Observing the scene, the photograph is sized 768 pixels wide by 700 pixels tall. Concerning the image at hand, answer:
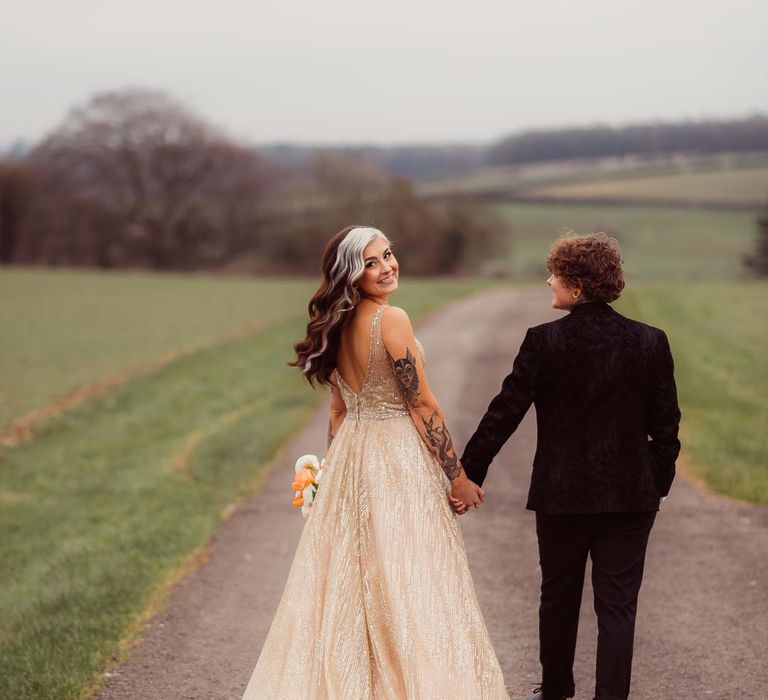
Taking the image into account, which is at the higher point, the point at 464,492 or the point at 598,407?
the point at 598,407

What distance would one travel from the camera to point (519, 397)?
4168 mm

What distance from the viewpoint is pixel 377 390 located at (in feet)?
14.2

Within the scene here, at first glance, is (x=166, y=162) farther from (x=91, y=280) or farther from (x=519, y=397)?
(x=519, y=397)

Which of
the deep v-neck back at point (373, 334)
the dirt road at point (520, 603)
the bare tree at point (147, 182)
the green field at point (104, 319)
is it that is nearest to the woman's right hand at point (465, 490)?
the deep v-neck back at point (373, 334)

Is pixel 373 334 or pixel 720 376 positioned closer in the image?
pixel 373 334

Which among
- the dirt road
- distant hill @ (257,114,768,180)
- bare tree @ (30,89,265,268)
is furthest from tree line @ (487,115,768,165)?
the dirt road

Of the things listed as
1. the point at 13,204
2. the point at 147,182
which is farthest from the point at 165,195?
the point at 13,204

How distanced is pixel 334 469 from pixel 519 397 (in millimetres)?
887

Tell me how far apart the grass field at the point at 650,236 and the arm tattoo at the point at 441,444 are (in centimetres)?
A: 3942

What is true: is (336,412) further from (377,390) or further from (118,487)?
(118,487)

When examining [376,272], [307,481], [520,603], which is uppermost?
[376,272]

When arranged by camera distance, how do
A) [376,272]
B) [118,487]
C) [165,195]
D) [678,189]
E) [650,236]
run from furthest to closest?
[165,195] < [678,189] < [650,236] < [118,487] < [376,272]

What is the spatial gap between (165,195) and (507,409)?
6833 centimetres

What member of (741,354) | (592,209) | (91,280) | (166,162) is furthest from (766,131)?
(166,162)
